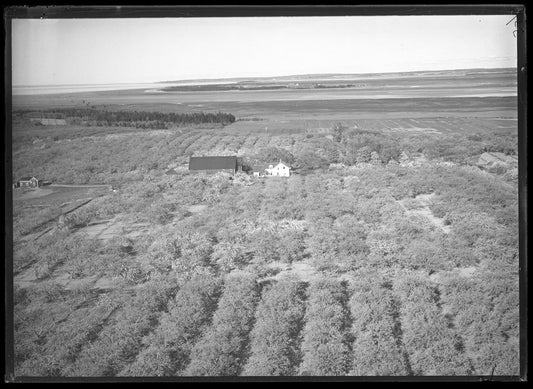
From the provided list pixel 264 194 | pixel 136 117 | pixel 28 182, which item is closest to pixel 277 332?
pixel 264 194

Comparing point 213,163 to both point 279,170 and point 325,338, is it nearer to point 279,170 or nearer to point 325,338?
point 279,170

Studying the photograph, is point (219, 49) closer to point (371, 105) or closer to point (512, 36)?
point (371, 105)

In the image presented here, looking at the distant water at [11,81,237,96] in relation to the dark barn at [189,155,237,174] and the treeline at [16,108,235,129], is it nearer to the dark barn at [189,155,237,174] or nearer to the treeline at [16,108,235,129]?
the treeline at [16,108,235,129]

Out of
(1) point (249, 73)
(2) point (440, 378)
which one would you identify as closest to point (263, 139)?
(1) point (249, 73)

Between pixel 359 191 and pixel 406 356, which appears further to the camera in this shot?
pixel 359 191

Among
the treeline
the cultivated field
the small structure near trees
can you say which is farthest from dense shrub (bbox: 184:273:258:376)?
the small structure near trees

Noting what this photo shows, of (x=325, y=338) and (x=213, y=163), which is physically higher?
(x=213, y=163)
